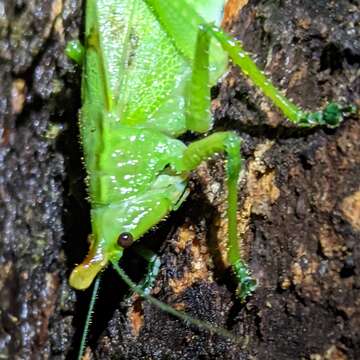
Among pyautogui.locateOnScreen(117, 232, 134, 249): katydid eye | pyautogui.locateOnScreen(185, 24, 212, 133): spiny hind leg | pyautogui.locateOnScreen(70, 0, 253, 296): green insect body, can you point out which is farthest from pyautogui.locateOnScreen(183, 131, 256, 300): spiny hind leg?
pyautogui.locateOnScreen(117, 232, 134, 249): katydid eye

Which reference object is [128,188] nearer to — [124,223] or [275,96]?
[124,223]

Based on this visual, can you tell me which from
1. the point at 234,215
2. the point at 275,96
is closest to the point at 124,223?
the point at 234,215

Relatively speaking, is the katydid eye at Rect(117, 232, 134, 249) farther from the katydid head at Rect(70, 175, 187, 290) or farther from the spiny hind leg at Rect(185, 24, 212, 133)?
the spiny hind leg at Rect(185, 24, 212, 133)

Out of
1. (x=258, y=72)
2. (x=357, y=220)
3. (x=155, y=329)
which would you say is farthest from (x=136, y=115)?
(x=357, y=220)

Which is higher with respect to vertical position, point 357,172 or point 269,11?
point 269,11

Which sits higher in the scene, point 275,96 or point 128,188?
point 275,96

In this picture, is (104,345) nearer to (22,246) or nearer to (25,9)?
(22,246)

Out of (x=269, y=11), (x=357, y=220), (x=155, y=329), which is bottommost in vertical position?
(x=155, y=329)
